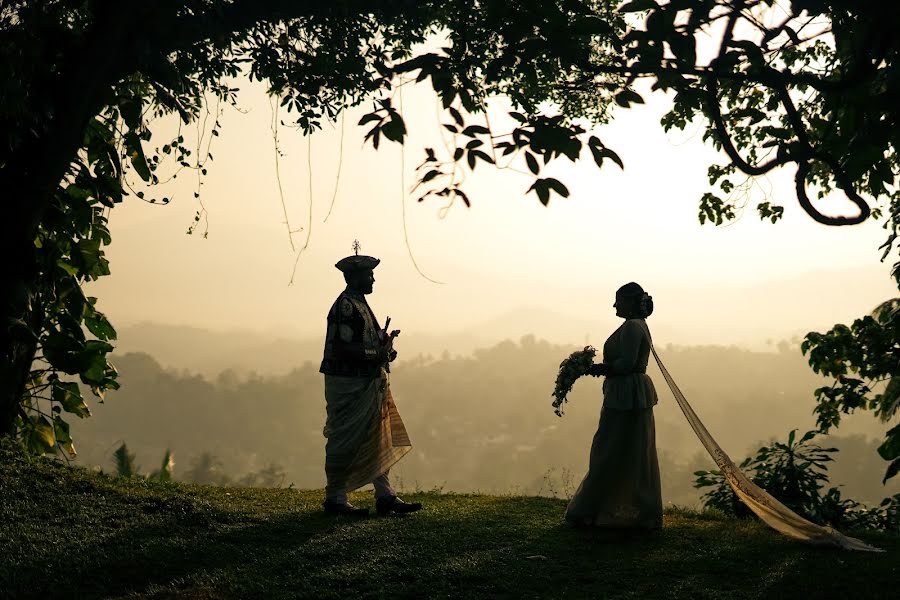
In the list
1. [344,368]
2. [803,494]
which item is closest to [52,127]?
[344,368]

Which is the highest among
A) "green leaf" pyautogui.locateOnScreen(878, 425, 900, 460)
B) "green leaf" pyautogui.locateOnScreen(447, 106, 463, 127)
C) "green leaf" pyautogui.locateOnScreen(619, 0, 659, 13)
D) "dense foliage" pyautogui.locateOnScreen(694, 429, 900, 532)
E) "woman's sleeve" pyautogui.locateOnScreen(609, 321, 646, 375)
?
"green leaf" pyautogui.locateOnScreen(619, 0, 659, 13)

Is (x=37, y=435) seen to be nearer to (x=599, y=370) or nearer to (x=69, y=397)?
(x=69, y=397)

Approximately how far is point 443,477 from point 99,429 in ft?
274

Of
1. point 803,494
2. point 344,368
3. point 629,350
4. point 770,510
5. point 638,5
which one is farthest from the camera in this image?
point 803,494

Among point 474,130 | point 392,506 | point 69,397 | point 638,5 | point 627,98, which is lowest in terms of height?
point 392,506

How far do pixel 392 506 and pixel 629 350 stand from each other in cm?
322

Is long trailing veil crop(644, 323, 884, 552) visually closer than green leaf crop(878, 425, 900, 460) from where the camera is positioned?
Yes

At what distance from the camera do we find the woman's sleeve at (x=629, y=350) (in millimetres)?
8922

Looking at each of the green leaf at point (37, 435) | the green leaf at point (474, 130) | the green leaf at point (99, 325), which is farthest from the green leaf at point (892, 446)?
the green leaf at point (37, 435)

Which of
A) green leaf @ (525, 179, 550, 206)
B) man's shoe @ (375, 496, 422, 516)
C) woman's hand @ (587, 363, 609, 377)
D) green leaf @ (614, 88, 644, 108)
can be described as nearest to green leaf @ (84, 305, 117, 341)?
man's shoe @ (375, 496, 422, 516)

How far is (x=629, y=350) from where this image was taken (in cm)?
895

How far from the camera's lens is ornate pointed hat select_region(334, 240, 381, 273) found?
930cm

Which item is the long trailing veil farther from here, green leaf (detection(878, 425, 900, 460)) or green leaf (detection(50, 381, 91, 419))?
green leaf (detection(50, 381, 91, 419))

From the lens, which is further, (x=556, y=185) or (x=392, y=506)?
(x=392, y=506)
